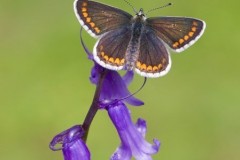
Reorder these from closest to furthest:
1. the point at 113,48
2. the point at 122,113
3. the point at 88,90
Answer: the point at 113,48, the point at 122,113, the point at 88,90

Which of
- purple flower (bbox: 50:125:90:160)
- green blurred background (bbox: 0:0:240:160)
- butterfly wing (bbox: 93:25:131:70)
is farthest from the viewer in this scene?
green blurred background (bbox: 0:0:240:160)

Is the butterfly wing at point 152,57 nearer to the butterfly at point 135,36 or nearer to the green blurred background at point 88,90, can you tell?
the butterfly at point 135,36

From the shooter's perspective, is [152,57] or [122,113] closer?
[152,57]

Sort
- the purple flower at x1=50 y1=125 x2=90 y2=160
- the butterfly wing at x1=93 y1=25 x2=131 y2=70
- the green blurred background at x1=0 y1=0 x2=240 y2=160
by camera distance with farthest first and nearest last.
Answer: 1. the green blurred background at x1=0 y1=0 x2=240 y2=160
2. the purple flower at x1=50 y1=125 x2=90 y2=160
3. the butterfly wing at x1=93 y1=25 x2=131 y2=70

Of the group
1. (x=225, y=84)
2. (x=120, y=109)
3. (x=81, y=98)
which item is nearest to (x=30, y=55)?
(x=81, y=98)

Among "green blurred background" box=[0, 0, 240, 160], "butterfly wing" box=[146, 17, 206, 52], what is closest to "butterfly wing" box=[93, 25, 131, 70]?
"butterfly wing" box=[146, 17, 206, 52]

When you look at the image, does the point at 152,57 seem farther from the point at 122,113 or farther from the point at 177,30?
the point at 122,113

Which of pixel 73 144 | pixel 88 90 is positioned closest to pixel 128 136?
pixel 73 144

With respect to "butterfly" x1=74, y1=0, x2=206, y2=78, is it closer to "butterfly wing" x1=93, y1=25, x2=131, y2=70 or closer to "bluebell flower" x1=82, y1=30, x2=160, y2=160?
"butterfly wing" x1=93, y1=25, x2=131, y2=70
